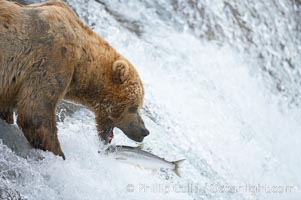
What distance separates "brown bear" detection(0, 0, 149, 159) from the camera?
15.9ft

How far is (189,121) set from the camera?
814 cm

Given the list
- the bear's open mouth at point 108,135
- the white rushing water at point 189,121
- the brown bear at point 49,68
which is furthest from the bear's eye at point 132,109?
the white rushing water at point 189,121

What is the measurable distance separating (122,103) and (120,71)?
31 centimetres

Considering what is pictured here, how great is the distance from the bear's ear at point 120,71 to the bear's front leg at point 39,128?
2.32 feet

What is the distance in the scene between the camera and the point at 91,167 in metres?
5.46

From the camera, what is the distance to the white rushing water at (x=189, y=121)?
207 inches

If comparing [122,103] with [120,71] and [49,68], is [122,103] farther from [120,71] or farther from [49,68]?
[49,68]

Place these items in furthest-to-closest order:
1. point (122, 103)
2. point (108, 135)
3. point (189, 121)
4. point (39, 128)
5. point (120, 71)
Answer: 1. point (189, 121)
2. point (108, 135)
3. point (122, 103)
4. point (120, 71)
5. point (39, 128)

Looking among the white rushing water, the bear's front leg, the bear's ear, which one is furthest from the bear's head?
the bear's front leg

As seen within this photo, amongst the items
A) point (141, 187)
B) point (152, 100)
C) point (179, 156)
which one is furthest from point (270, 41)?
point (141, 187)

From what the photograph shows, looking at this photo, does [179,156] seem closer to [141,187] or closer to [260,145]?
[141,187]

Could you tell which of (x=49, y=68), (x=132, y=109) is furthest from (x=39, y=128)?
(x=132, y=109)

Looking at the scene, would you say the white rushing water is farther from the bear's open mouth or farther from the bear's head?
the bear's head

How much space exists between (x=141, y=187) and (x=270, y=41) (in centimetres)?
587
